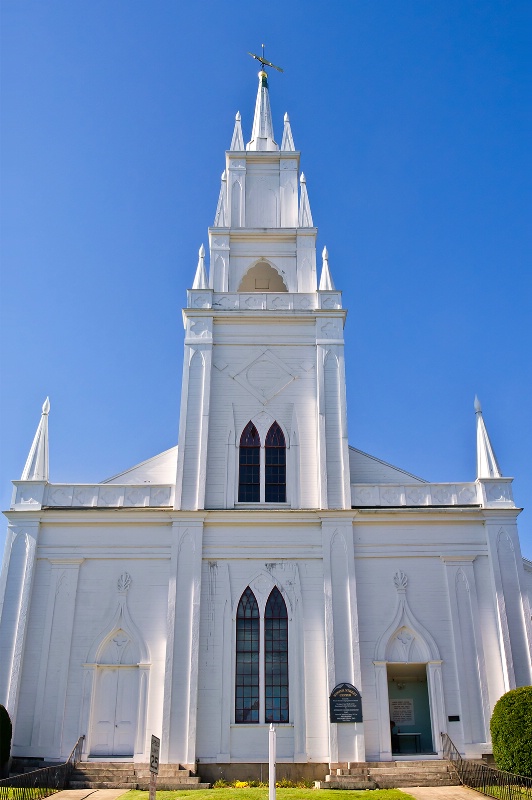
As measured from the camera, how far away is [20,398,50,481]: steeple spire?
2564 centimetres

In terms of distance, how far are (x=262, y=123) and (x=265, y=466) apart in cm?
1843

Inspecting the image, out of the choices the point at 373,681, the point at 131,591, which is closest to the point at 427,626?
the point at 373,681

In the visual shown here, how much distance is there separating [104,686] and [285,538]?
7.38 meters

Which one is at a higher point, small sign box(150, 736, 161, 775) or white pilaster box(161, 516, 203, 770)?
white pilaster box(161, 516, 203, 770)

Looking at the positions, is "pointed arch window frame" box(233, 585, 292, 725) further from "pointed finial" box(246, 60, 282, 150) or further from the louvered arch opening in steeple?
"pointed finial" box(246, 60, 282, 150)

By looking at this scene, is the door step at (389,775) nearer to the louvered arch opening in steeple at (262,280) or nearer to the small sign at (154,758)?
the small sign at (154,758)

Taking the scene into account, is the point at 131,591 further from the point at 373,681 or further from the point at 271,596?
the point at 373,681

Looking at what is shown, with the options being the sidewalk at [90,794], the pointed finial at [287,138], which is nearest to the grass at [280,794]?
the sidewalk at [90,794]

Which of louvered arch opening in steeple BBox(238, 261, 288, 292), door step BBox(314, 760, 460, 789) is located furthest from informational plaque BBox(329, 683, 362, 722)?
louvered arch opening in steeple BBox(238, 261, 288, 292)

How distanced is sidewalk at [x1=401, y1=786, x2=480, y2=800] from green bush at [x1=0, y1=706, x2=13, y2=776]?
1126cm

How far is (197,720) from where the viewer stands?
22.2m

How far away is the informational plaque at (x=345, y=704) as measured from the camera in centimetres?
2200

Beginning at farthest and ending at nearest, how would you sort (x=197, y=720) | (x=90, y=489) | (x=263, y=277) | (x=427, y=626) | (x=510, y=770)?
(x=263, y=277)
(x=90, y=489)
(x=427, y=626)
(x=197, y=720)
(x=510, y=770)

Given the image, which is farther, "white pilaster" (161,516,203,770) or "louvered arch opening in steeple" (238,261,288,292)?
"louvered arch opening in steeple" (238,261,288,292)
